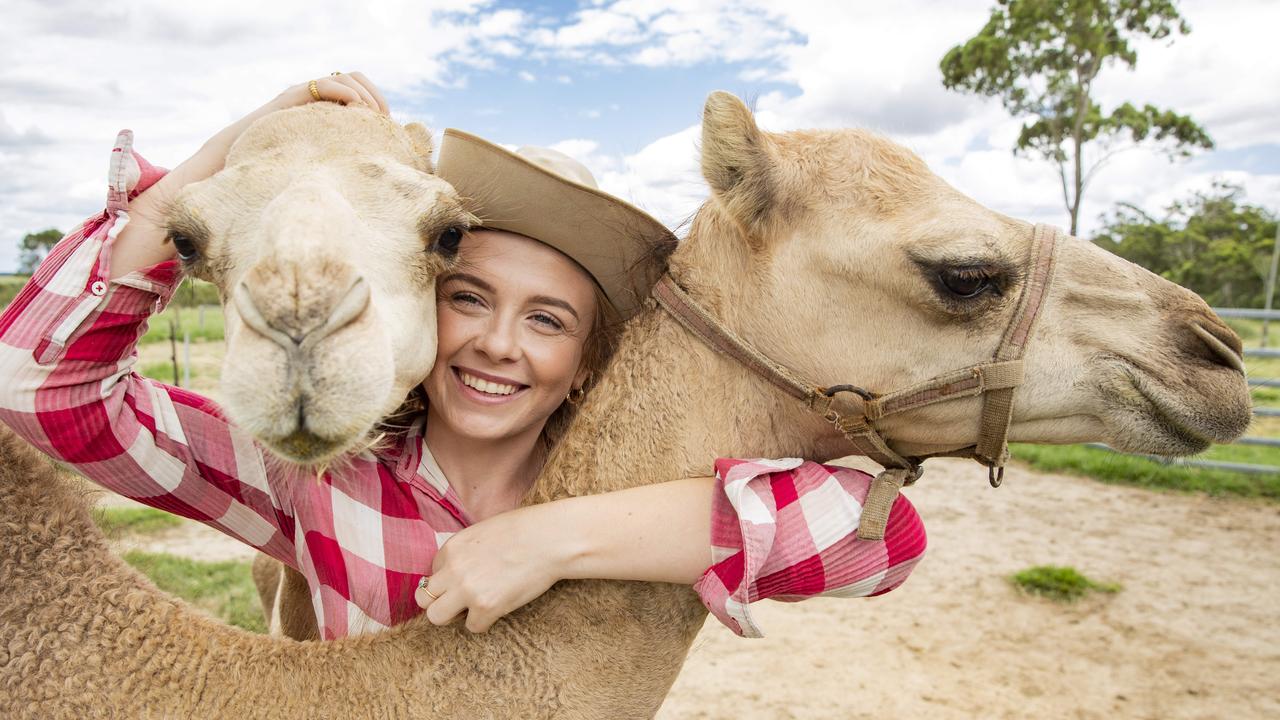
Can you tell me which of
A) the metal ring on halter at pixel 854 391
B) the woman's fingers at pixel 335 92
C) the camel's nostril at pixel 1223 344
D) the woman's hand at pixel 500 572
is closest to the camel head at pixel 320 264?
the woman's fingers at pixel 335 92

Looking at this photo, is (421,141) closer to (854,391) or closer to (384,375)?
(384,375)

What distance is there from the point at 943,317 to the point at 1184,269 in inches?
1862

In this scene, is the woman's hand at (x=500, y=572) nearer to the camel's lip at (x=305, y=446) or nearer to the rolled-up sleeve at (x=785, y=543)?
the rolled-up sleeve at (x=785, y=543)

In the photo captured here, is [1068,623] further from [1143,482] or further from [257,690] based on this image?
[257,690]

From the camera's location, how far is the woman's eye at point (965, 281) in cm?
214

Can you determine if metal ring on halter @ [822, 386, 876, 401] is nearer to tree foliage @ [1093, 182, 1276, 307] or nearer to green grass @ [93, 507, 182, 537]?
green grass @ [93, 507, 182, 537]

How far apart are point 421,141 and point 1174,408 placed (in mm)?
2298

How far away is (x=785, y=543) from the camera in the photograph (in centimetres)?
203

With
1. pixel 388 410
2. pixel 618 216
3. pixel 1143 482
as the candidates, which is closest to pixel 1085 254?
pixel 618 216

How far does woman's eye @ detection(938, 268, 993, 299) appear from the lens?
7.03 ft

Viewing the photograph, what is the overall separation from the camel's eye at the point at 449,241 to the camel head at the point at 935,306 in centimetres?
70

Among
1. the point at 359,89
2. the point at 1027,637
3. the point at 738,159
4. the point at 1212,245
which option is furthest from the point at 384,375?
the point at 1212,245

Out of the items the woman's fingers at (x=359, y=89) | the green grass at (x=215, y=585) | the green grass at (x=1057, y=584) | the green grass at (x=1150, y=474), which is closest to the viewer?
the woman's fingers at (x=359, y=89)

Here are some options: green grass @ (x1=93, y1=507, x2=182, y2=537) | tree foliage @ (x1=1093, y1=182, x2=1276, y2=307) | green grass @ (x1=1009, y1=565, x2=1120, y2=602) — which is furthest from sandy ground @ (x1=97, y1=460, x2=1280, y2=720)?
tree foliage @ (x1=1093, y1=182, x2=1276, y2=307)
